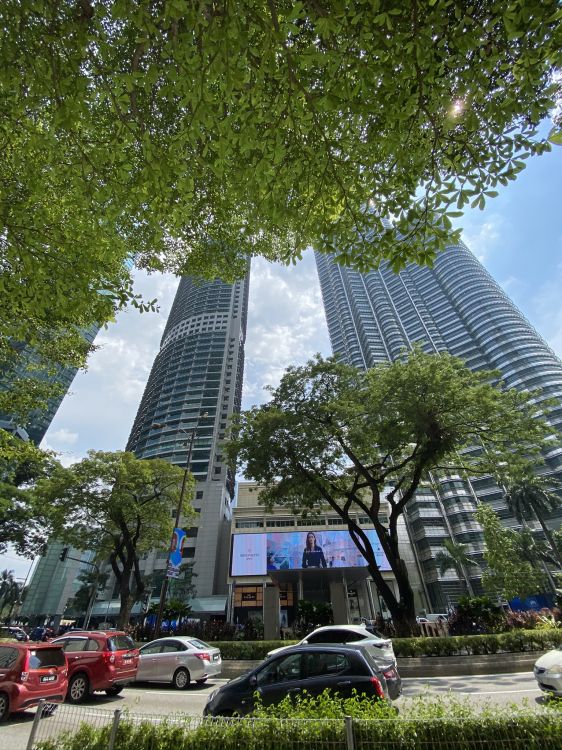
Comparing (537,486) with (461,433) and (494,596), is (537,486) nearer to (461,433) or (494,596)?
(494,596)

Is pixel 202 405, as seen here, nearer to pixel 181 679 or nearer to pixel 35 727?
pixel 181 679

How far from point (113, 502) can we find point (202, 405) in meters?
64.2

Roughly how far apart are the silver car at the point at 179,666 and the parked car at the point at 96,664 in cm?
168

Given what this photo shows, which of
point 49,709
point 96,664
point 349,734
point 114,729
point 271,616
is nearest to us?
point 349,734

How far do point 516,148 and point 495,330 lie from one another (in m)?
99.8

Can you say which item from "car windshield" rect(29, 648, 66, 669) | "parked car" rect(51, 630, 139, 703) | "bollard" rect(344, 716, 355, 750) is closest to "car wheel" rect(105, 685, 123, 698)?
"parked car" rect(51, 630, 139, 703)

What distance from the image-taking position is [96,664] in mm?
9516

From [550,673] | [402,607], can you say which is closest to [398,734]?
[550,673]

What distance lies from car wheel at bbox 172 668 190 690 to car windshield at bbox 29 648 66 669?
462 cm

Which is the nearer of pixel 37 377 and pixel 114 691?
pixel 114 691

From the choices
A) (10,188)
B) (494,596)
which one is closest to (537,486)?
(494,596)

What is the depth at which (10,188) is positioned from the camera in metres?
6.67

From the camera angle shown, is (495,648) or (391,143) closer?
(391,143)

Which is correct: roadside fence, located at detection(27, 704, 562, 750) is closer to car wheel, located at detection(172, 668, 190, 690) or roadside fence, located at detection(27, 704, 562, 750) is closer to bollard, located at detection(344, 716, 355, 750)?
bollard, located at detection(344, 716, 355, 750)
